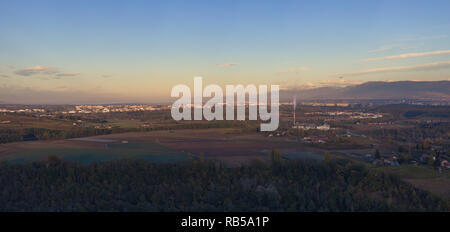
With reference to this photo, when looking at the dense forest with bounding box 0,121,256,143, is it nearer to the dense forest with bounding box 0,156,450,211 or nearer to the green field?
the green field

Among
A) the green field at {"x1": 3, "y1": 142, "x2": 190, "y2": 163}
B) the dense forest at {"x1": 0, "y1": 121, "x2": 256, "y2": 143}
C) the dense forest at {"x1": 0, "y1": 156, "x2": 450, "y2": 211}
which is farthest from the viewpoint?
the dense forest at {"x1": 0, "y1": 121, "x2": 256, "y2": 143}

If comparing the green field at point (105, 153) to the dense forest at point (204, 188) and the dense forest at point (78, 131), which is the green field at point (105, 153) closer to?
the dense forest at point (204, 188)

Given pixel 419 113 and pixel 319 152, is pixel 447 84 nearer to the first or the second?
pixel 419 113

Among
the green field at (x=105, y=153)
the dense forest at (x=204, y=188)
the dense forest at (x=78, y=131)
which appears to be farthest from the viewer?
the dense forest at (x=78, y=131)

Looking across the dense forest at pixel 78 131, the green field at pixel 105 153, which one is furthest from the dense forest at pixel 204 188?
the dense forest at pixel 78 131

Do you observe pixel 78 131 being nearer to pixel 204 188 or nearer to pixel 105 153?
pixel 105 153

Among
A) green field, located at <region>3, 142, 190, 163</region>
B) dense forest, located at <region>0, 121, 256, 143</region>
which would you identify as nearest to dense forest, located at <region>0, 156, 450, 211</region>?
green field, located at <region>3, 142, 190, 163</region>

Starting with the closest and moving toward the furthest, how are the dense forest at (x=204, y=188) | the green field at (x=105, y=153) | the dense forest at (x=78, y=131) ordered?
1. the dense forest at (x=204, y=188)
2. the green field at (x=105, y=153)
3. the dense forest at (x=78, y=131)
